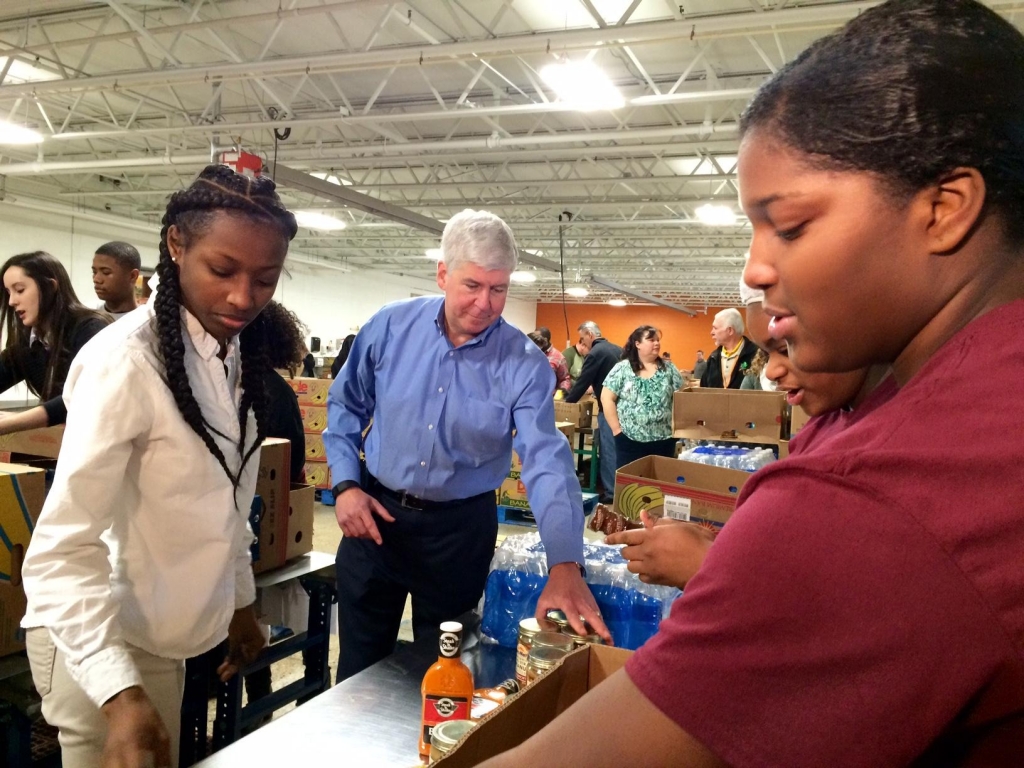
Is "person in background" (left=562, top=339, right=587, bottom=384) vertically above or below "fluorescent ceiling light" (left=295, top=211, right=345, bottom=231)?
below

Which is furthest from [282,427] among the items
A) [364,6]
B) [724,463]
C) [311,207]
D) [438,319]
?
[311,207]

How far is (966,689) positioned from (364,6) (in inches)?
241

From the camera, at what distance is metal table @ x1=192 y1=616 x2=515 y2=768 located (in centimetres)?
120

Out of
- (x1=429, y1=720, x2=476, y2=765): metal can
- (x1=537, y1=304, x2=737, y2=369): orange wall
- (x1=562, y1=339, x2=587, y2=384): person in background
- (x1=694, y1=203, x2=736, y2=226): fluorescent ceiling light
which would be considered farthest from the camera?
(x1=537, y1=304, x2=737, y2=369): orange wall

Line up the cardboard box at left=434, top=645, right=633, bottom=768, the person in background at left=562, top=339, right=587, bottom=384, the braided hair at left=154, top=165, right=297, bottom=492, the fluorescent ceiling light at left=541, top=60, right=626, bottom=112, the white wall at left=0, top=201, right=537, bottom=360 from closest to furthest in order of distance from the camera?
the cardboard box at left=434, top=645, right=633, bottom=768 → the braided hair at left=154, top=165, right=297, bottom=492 → the fluorescent ceiling light at left=541, top=60, right=626, bottom=112 → the person in background at left=562, top=339, right=587, bottom=384 → the white wall at left=0, top=201, right=537, bottom=360

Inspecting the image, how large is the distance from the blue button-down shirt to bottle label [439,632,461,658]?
0.79m

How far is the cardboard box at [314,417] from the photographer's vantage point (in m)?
6.55

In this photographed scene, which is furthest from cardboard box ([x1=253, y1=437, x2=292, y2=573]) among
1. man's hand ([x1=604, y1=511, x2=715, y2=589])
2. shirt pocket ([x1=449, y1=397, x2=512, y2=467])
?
man's hand ([x1=604, y1=511, x2=715, y2=589])

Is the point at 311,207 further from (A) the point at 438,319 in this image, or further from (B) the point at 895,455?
(B) the point at 895,455

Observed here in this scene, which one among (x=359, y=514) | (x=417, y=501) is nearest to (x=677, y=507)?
(x=417, y=501)

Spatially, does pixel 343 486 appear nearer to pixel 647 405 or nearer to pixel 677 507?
pixel 677 507

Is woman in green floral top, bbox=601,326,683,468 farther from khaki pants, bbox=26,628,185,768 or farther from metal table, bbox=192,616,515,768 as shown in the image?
khaki pants, bbox=26,628,185,768

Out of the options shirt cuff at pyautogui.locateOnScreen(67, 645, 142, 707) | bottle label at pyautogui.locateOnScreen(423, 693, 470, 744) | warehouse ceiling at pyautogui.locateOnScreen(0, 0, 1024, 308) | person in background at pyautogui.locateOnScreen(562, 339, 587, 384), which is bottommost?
bottle label at pyautogui.locateOnScreen(423, 693, 470, 744)

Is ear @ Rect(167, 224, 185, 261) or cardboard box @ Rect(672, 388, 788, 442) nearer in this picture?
ear @ Rect(167, 224, 185, 261)
